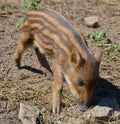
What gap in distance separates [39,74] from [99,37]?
153 cm

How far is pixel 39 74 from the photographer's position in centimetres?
661

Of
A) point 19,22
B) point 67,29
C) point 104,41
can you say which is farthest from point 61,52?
point 19,22

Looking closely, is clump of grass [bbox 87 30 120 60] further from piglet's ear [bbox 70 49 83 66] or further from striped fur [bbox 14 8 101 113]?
piglet's ear [bbox 70 49 83 66]

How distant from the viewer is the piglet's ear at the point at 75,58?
220 inches

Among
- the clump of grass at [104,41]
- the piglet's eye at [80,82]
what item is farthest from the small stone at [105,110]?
the clump of grass at [104,41]

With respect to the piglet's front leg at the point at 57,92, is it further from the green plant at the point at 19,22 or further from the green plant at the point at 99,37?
the green plant at the point at 19,22

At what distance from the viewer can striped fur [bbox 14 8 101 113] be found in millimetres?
5570

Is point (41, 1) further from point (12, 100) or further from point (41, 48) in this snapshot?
point (12, 100)

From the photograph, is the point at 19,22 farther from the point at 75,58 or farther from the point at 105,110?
the point at 105,110

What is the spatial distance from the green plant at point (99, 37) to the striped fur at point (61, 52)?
1252 millimetres

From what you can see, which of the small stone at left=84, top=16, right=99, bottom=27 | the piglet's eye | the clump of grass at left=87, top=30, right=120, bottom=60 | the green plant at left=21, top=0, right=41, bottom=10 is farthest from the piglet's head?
the green plant at left=21, top=0, right=41, bottom=10

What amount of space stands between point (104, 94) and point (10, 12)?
2.80 meters

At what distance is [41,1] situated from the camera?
8797mm

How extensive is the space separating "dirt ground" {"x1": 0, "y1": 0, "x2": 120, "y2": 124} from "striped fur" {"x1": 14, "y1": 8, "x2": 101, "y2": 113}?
0.17 m
